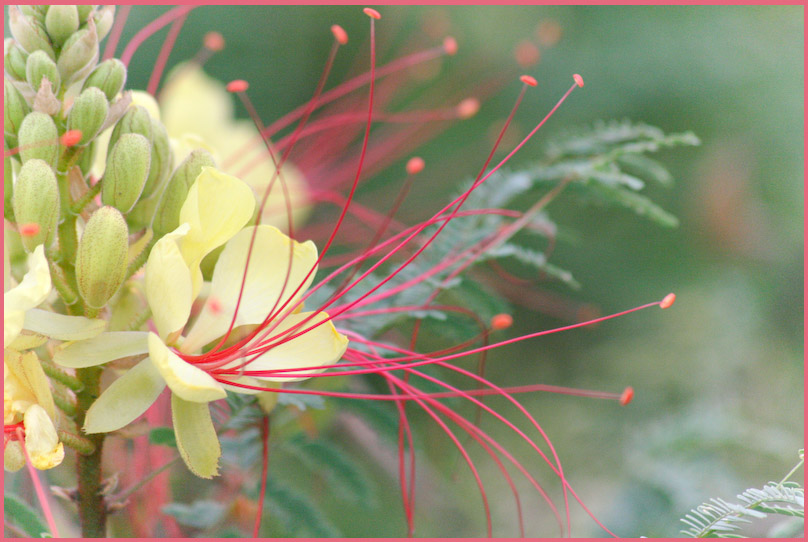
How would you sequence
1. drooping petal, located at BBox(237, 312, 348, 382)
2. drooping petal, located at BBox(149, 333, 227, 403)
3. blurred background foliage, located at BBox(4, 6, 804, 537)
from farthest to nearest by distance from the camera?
blurred background foliage, located at BBox(4, 6, 804, 537), drooping petal, located at BBox(237, 312, 348, 382), drooping petal, located at BBox(149, 333, 227, 403)

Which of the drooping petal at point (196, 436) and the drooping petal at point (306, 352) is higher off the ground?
the drooping petal at point (306, 352)

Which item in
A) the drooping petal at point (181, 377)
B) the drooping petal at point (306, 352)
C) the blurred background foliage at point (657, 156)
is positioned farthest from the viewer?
the blurred background foliage at point (657, 156)

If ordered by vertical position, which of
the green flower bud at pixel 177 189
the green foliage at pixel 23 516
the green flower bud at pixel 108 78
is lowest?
the green foliage at pixel 23 516

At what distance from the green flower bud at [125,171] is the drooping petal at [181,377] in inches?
7.9

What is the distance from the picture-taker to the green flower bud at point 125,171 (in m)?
0.81

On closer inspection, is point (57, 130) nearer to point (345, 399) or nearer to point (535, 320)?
point (345, 399)

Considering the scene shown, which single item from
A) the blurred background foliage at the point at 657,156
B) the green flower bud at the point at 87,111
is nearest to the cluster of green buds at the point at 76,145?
the green flower bud at the point at 87,111

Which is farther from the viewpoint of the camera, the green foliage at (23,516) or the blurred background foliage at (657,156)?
the blurred background foliage at (657,156)

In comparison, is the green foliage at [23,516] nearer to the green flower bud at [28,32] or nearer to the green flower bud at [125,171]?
the green flower bud at [125,171]

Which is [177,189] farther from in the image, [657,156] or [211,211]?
[657,156]

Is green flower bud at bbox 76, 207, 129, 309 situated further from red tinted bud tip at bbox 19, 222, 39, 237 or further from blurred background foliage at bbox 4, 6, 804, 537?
blurred background foliage at bbox 4, 6, 804, 537

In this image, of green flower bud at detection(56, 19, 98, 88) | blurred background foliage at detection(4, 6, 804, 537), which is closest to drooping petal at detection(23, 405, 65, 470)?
green flower bud at detection(56, 19, 98, 88)

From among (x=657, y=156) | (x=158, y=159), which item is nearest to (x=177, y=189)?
(x=158, y=159)

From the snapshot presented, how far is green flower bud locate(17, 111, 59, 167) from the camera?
78 centimetres
